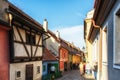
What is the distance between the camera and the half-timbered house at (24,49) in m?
13.9

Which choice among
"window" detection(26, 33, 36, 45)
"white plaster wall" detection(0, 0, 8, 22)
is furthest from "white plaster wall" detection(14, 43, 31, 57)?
"white plaster wall" detection(0, 0, 8, 22)

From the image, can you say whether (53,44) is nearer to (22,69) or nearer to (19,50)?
(22,69)

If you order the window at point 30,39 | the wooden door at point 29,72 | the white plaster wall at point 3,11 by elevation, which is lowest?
the wooden door at point 29,72

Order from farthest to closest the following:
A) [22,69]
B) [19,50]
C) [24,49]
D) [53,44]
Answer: [53,44] < [22,69] < [24,49] < [19,50]

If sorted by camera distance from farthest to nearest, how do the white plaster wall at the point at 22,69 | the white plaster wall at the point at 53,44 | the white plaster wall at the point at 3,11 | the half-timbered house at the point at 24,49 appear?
the white plaster wall at the point at 53,44
the white plaster wall at the point at 22,69
the half-timbered house at the point at 24,49
the white plaster wall at the point at 3,11

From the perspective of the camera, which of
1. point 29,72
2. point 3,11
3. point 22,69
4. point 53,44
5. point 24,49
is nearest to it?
point 3,11

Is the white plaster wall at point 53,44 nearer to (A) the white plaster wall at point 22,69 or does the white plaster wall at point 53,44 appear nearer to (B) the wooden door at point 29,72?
(A) the white plaster wall at point 22,69

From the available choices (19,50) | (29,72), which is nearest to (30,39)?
(29,72)

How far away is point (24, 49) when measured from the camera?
613 inches

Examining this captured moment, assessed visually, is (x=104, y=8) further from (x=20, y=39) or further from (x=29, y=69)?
(x=29, y=69)

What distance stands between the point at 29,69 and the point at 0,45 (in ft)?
16.8

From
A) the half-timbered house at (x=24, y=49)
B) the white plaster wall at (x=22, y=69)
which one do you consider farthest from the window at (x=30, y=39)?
the white plaster wall at (x=22, y=69)

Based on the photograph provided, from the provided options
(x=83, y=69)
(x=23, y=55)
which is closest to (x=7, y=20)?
(x=23, y=55)

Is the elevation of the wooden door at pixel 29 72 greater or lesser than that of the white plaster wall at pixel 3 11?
lesser
